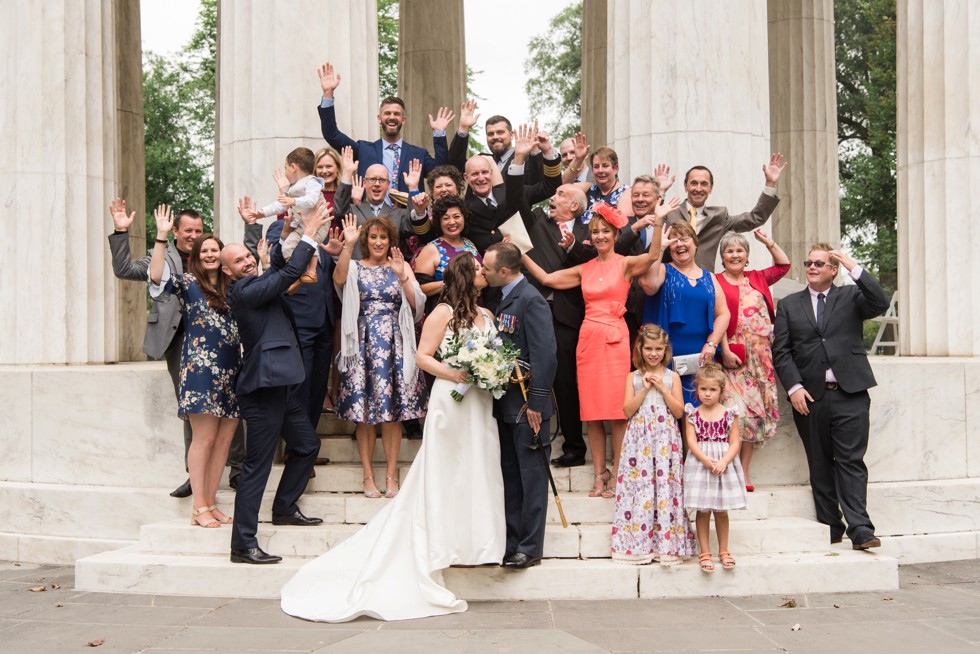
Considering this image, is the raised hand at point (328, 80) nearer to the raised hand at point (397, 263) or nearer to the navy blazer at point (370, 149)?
the navy blazer at point (370, 149)

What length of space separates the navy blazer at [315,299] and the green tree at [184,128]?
3060cm

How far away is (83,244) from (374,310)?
4.71 meters

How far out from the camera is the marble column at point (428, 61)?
19.0 meters

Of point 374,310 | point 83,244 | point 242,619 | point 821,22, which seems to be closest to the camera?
point 242,619

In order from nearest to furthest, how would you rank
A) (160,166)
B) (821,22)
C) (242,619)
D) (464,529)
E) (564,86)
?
(242,619) < (464,529) < (821,22) < (160,166) < (564,86)

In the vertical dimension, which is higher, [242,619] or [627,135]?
[627,135]

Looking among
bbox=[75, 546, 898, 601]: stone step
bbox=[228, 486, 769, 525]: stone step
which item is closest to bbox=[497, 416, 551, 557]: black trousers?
bbox=[75, 546, 898, 601]: stone step

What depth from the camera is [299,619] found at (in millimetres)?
7609

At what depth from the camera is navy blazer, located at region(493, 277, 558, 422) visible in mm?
8352

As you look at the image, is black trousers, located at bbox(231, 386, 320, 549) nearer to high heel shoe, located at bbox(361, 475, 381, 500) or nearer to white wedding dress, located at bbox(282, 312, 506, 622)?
white wedding dress, located at bbox(282, 312, 506, 622)

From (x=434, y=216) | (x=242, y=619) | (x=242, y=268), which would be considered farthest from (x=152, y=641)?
(x=434, y=216)

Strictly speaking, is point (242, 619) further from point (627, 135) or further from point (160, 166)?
point (160, 166)

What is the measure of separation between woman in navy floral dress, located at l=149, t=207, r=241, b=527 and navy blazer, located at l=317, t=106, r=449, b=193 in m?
2.20

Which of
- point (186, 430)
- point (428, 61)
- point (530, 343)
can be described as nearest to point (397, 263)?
point (530, 343)
